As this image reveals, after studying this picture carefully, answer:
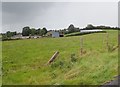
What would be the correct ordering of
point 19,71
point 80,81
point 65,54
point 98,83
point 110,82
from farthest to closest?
point 65,54, point 19,71, point 80,81, point 98,83, point 110,82

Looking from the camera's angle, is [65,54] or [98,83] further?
[65,54]

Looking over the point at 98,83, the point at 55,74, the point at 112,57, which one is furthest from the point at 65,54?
the point at 98,83

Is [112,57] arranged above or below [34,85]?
above

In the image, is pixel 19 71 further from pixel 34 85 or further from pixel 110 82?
pixel 110 82

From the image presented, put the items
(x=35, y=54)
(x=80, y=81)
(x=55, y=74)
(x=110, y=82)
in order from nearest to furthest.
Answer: (x=110, y=82) < (x=80, y=81) < (x=55, y=74) < (x=35, y=54)

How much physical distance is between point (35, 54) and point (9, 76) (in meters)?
10.5

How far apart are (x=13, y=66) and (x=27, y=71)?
3.84 m

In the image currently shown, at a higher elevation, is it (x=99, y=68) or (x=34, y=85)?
(x=99, y=68)

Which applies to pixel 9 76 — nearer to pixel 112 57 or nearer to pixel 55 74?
pixel 55 74

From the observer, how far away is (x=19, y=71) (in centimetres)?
2595

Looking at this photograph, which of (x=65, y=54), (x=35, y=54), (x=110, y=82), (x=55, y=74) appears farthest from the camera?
(x=35, y=54)

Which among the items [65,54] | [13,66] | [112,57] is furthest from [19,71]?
[112,57]

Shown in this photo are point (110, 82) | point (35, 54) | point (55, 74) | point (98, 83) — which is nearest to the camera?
point (110, 82)

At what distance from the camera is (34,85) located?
18.7 meters
